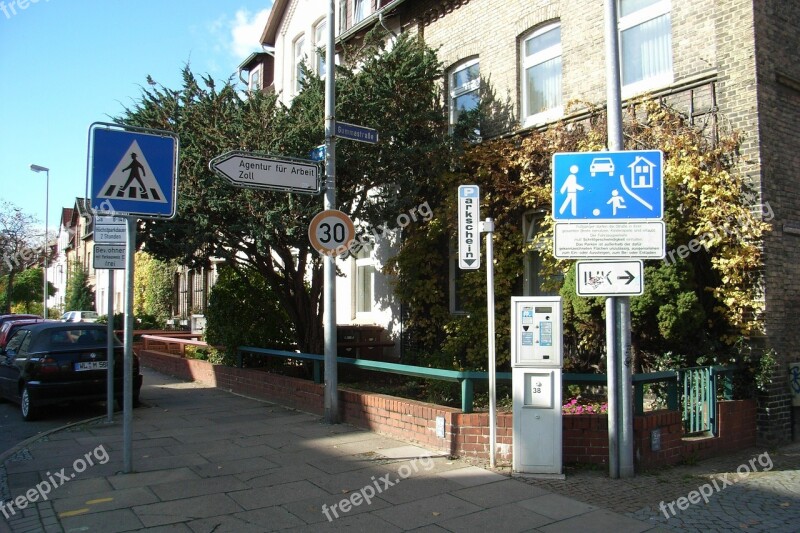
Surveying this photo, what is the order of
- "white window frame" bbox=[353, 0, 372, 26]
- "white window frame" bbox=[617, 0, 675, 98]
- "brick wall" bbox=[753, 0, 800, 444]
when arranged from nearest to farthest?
"brick wall" bbox=[753, 0, 800, 444]
"white window frame" bbox=[617, 0, 675, 98]
"white window frame" bbox=[353, 0, 372, 26]

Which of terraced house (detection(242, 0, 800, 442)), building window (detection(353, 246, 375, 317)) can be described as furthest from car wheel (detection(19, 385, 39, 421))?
building window (detection(353, 246, 375, 317))

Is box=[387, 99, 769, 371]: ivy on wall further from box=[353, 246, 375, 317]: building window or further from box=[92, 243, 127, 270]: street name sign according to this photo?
box=[92, 243, 127, 270]: street name sign

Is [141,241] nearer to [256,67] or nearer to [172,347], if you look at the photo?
[172,347]

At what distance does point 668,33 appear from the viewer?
31.5 feet

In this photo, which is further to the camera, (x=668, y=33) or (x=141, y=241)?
(x=141, y=241)

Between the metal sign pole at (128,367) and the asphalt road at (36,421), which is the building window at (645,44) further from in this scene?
the asphalt road at (36,421)

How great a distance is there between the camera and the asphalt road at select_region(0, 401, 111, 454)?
9273 mm

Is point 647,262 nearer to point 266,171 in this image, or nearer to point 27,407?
point 266,171

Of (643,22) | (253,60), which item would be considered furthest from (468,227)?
(253,60)

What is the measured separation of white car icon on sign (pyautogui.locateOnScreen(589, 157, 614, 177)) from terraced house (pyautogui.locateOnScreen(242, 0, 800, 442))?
3.18 meters

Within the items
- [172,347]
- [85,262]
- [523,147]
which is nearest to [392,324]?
[523,147]

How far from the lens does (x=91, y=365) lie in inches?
411

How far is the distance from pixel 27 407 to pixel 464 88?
10.1m

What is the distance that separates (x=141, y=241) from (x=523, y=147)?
694cm
